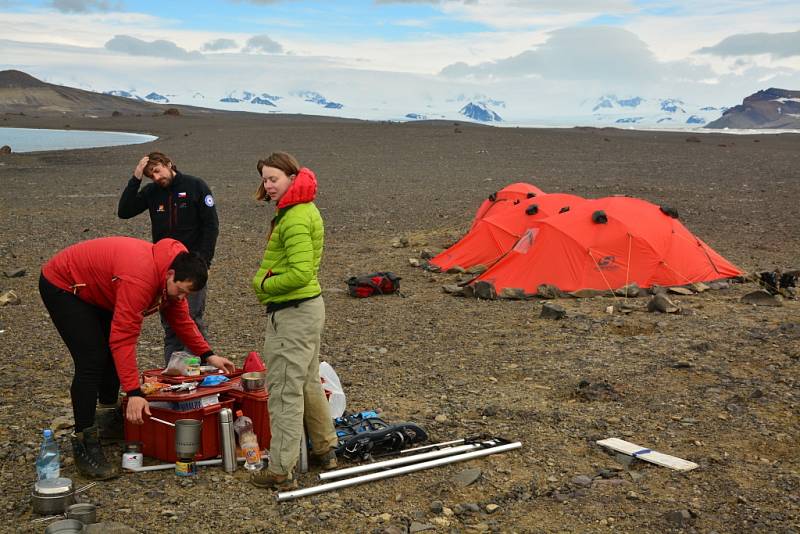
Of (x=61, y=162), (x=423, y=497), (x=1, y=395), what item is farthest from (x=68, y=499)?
(x=61, y=162)

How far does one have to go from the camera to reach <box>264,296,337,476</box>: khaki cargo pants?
4641mm

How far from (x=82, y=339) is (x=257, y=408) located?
3.48ft

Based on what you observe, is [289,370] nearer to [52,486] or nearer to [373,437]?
[373,437]

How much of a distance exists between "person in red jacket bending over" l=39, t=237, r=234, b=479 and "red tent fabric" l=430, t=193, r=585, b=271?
679 cm

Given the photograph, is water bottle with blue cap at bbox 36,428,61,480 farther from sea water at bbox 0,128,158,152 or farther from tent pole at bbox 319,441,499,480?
sea water at bbox 0,128,158,152

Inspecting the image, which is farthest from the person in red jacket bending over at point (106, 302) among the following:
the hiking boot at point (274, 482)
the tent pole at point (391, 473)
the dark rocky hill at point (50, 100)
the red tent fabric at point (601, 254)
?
the dark rocky hill at point (50, 100)

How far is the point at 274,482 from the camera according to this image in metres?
4.72

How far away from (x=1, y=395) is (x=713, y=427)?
16.5 feet

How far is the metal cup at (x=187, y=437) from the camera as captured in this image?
4865mm

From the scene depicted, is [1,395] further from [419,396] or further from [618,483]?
[618,483]

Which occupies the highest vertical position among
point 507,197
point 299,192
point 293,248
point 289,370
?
point 299,192

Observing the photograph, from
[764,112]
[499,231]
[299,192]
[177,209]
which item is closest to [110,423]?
[177,209]

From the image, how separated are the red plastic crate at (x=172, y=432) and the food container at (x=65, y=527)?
888 millimetres

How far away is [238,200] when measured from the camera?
19906 mm
